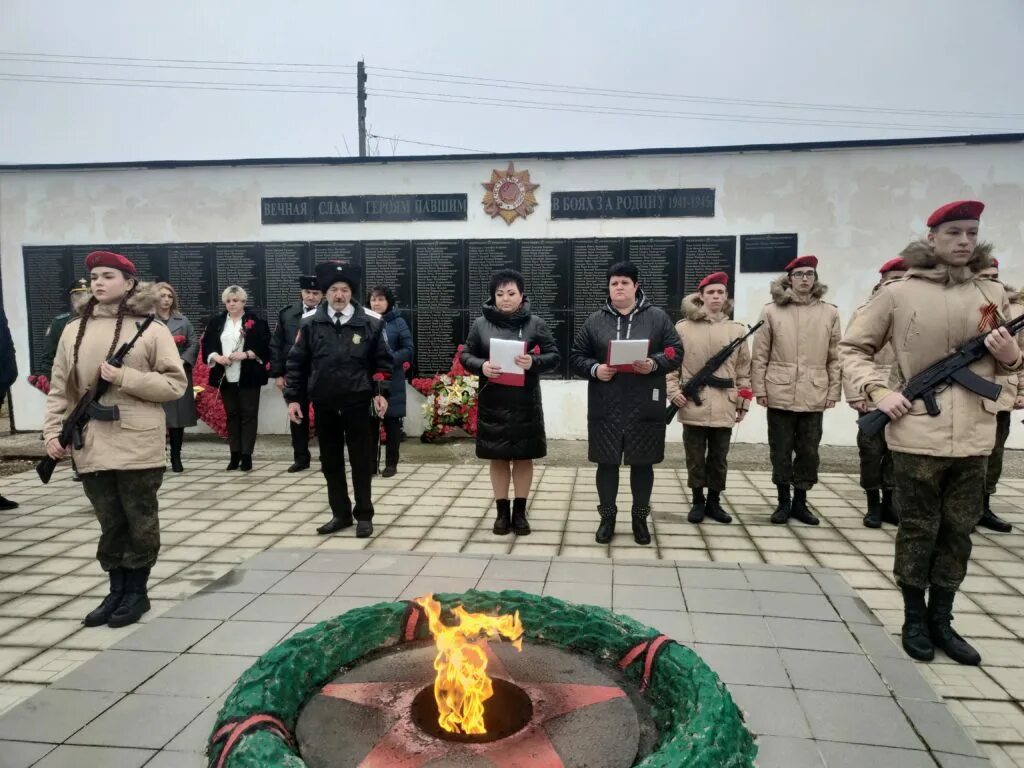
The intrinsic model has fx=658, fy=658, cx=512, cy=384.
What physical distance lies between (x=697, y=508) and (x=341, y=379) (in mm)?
2842

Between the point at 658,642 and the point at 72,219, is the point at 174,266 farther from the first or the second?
the point at 658,642

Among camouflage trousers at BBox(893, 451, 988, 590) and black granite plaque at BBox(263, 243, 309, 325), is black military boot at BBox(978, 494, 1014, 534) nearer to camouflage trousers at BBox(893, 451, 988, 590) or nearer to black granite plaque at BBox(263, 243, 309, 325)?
camouflage trousers at BBox(893, 451, 988, 590)

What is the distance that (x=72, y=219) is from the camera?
859cm

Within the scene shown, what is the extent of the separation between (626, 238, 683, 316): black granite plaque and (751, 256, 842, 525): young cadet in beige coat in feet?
8.98

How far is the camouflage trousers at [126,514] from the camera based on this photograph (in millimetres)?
3312

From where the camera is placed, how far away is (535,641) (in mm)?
2543

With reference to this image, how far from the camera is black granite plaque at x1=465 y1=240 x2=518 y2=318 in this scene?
26.5ft

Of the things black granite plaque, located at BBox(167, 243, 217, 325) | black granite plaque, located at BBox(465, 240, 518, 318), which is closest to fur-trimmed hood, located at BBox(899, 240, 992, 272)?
black granite plaque, located at BBox(465, 240, 518, 318)

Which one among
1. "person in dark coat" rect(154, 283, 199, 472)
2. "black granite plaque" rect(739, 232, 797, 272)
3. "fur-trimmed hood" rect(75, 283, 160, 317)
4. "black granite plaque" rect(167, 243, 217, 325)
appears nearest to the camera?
"fur-trimmed hood" rect(75, 283, 160, 317)

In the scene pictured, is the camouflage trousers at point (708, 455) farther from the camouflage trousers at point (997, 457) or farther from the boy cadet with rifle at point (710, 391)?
the camouflage trousers at point (997, 457)

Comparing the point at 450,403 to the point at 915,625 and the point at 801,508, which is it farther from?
the point at 915,625

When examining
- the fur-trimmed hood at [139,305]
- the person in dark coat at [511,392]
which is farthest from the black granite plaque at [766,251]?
the fur-trimmed hood at [139,305]

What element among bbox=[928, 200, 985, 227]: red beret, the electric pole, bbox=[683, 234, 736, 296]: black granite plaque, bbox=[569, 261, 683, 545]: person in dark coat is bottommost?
bbox=[569, 261, 683, 545]: person in dark coat

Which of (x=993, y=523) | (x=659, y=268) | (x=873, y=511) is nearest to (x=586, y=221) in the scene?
(x=659, y=268)
